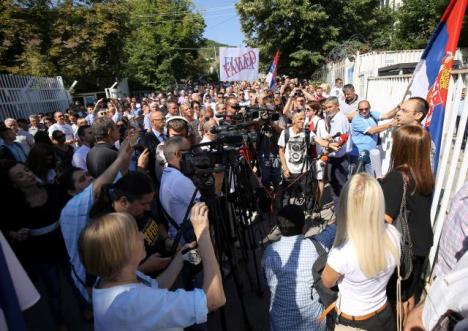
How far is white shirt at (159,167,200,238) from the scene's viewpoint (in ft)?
8.32

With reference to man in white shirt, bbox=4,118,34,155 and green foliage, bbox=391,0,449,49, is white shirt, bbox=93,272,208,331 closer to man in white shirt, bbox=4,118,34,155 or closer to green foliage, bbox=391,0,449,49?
man in white shirt, bbox=4,118,34,155

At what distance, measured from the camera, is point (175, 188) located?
2.54 m

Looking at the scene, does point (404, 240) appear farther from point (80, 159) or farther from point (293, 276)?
point (80, 159)

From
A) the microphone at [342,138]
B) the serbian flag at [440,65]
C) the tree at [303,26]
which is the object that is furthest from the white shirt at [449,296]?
the tree at [303,26]

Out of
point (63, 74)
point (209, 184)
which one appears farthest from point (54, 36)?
point (209, 184)

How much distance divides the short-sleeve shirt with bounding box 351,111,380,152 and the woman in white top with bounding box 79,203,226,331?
3892 millimetres

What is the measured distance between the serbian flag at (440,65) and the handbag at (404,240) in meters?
1.09

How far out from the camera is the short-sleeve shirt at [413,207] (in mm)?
2078

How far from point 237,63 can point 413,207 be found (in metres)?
7.59

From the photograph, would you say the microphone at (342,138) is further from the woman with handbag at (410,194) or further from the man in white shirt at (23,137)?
the man in white shirt at (23,137)

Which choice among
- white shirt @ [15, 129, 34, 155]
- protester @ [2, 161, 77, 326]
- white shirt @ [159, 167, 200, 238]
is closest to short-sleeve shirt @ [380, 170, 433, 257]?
white shirt @ [159, 167, 200, 238]

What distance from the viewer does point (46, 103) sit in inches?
485

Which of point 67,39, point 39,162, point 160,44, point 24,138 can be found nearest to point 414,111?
point 39,162

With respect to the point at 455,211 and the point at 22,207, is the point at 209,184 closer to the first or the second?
the point at 455,211
